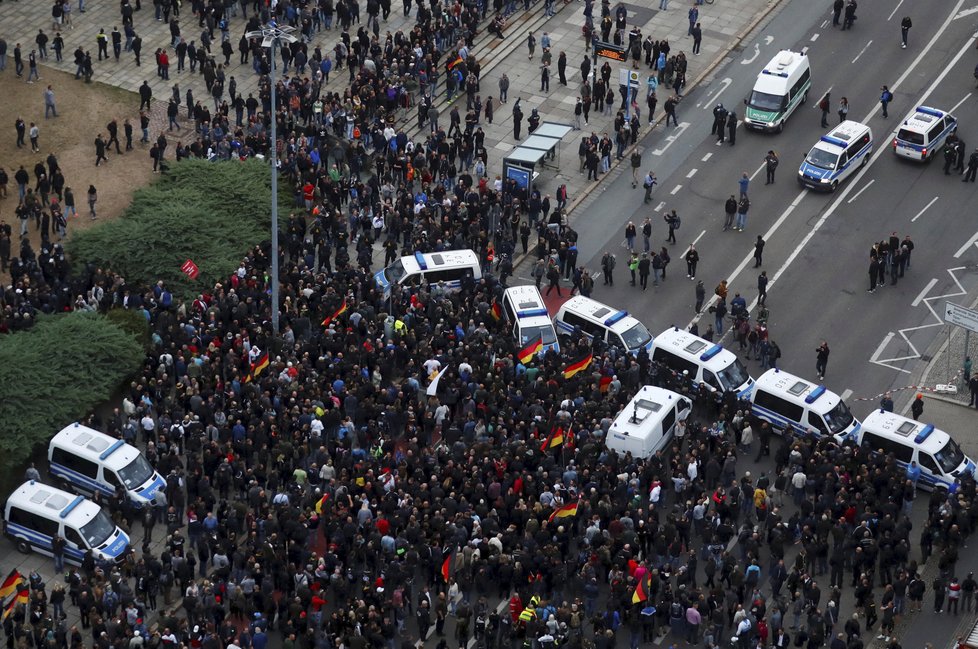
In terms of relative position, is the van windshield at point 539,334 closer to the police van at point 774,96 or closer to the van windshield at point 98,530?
the van windshield at point 98,530

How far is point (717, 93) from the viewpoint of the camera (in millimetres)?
78812

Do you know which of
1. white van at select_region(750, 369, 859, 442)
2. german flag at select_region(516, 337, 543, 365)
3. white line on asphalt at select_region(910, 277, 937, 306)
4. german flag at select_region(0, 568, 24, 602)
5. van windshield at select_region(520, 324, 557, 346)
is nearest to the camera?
german flag at select_region(0, 568, 24, 602)

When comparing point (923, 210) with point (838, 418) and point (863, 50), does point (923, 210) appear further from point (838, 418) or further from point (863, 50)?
point (838, 418)

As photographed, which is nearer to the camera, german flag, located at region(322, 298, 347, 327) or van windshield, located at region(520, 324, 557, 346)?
van windshield, located at region(520, 324, 557, 346)

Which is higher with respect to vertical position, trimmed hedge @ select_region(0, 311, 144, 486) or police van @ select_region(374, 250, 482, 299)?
trimmed hedge @ select_region(0, 311, 144, 486)

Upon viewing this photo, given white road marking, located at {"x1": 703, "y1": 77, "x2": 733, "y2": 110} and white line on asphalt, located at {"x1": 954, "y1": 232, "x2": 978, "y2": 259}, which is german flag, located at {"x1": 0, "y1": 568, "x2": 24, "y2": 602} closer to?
white line on asphalt, located at {"x1": 954, "y1": 232, "x2": 978, "y2": 259}

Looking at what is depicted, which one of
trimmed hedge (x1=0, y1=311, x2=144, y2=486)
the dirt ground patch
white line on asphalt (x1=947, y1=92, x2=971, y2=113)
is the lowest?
white line on asphalt (x1=947, y1=92, x2=971, y2=113)

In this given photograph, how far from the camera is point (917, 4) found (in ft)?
278

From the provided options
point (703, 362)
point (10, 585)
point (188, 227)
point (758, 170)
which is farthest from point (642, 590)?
point (758, 170)

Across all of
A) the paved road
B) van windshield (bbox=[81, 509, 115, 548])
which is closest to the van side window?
the paved road

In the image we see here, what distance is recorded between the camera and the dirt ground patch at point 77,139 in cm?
7112

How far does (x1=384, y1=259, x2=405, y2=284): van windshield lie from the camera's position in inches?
2557

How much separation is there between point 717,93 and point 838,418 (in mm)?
23586

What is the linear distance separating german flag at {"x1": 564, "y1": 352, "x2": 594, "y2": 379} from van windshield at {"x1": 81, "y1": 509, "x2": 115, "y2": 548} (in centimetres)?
1487
